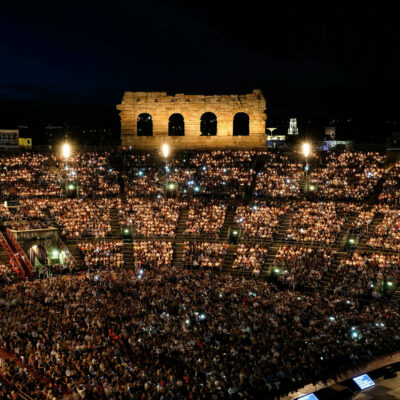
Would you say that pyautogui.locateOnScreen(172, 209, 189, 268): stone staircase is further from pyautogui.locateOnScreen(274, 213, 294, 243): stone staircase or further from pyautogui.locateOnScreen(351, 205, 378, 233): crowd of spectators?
pyautogui.locateOnScreen(351, 205, 378, 233): crowd of spectators

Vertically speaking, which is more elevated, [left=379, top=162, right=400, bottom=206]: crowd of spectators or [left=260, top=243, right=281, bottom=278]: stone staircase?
[left=379, top=162, right=400, bottom=206]: crowd of spectators

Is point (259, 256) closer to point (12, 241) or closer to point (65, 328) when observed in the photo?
point (65, 328)

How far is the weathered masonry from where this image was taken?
4641 cm

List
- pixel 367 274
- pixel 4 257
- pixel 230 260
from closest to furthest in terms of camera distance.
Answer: pixel 367 274, pixel 4 257, pixel 230 260

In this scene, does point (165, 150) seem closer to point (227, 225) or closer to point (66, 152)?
point (66, 152)

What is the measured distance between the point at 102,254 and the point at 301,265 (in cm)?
1365

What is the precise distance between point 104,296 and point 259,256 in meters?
11.6

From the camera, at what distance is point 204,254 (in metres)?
31.6

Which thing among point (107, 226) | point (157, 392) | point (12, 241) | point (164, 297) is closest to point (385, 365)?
point (157, 392)

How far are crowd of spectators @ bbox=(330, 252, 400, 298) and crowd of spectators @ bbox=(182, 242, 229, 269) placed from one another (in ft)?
26.0

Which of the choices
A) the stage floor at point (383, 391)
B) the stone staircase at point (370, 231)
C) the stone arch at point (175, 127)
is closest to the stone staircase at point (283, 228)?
the stone staircase at point (370, 231)

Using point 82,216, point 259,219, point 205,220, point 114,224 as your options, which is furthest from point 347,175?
point 82,216

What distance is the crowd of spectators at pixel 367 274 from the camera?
25.4 m

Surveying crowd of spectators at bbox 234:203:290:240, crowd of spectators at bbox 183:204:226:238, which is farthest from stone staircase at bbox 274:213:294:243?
crowd of spectators at bbox 183:204:226:238
